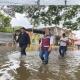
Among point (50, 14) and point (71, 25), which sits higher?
point (50, 14)

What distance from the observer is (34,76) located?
12.2m

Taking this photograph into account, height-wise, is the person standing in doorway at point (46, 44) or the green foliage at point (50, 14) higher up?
the green foliage at point (50, 14)

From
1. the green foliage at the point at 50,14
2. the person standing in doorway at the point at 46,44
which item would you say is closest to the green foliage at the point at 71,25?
the green foliage at the point at 50,14

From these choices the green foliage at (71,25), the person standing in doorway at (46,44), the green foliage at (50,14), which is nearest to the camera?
the person standing in doorway at (46,44)

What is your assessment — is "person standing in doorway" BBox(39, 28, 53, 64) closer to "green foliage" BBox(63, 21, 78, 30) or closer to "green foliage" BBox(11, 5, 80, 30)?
"green foliage" BBox(11, 5, 80, 30)

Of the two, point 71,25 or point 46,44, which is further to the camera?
point 71,25

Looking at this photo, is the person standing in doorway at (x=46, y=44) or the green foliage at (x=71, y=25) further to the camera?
the green foliage at (x=71, y=25)

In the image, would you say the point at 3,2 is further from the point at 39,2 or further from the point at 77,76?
the point at 77,76

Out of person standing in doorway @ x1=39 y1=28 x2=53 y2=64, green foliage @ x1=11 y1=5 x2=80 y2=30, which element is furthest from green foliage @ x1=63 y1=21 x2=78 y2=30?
person standing in doorway @ x1=39 y1=28 x2=53 y2=64

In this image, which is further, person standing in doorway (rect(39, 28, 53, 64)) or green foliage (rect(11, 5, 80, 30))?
green foliage (rect(11, 5, 80, 30))

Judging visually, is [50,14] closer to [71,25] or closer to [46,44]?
[71,25]

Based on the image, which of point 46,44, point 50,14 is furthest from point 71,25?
point 46,44

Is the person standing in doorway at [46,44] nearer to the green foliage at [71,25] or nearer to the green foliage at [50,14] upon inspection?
the green foliage at [50,14]

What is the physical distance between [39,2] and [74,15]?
11325 mm
